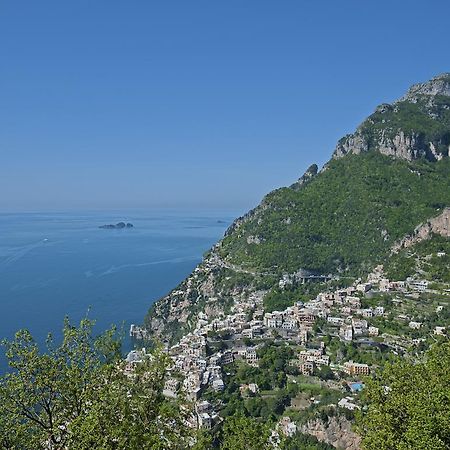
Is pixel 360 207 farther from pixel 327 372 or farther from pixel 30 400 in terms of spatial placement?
pixel 30 400

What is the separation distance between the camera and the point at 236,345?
37.5m

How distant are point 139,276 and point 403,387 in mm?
→ 79963

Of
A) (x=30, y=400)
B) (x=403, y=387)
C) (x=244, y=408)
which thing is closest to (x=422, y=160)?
(x=244, y=408)

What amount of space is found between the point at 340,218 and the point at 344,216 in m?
0.64

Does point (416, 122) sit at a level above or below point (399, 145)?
above

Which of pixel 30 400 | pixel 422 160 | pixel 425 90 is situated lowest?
pixel 30 400

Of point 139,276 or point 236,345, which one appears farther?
point 139,276

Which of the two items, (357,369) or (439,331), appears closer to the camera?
(357,369)

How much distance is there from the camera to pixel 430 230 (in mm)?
52844

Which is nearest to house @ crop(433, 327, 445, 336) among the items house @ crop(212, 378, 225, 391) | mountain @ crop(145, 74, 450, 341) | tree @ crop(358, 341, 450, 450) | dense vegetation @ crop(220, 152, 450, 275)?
house @ crop(212, 378, 225, 391)

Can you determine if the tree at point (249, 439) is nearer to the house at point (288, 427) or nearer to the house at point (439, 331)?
the house at point (288, 427)

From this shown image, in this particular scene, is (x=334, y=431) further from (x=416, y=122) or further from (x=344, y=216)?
(x=416, y=122)

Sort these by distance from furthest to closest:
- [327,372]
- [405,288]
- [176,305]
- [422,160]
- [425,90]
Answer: [425,90]
[422,160]
[176,305]
[405,288]
[327,372]

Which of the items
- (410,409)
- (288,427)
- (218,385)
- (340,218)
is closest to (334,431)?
(288,427)
